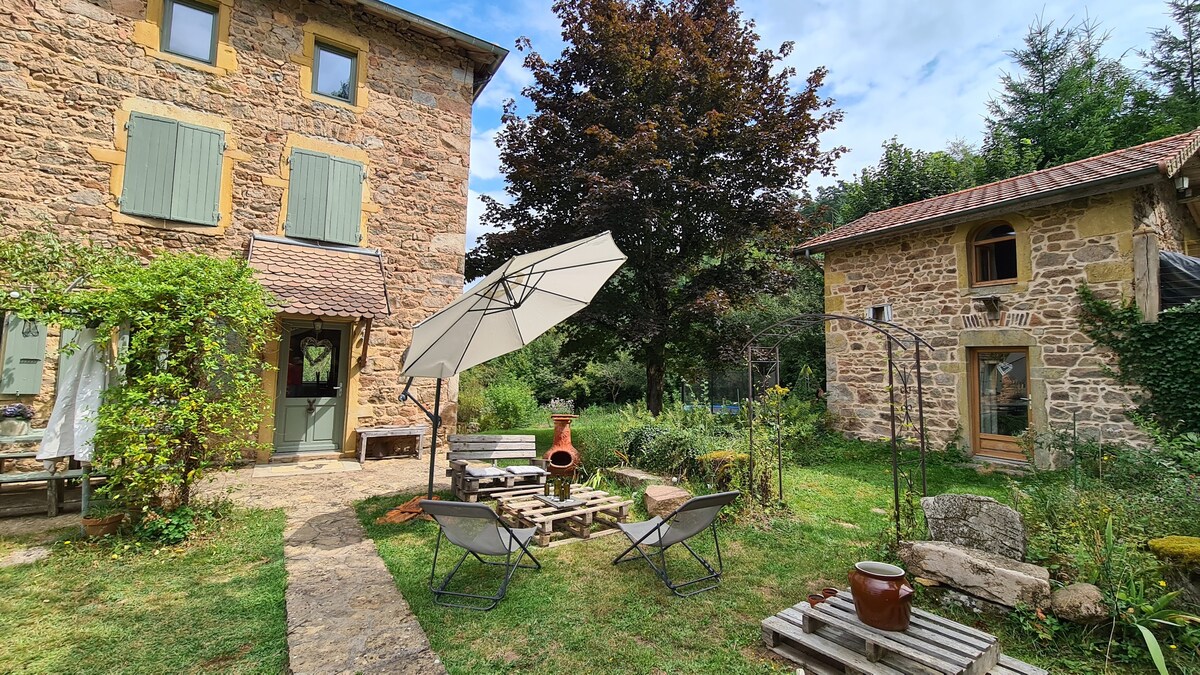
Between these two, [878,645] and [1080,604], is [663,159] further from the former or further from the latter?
[878,645]

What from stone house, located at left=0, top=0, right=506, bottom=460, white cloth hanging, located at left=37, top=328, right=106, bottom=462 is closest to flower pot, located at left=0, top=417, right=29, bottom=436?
stone house, located at left=0, top=0, right=506, bottom=460

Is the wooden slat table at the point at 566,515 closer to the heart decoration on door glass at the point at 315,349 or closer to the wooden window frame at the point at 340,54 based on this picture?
the heart decoration on door glass at the point at 315,349

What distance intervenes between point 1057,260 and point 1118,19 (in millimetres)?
18013

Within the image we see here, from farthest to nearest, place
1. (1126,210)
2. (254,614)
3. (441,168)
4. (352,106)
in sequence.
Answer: (441,168), (352,106), (1126,210), (254,614)

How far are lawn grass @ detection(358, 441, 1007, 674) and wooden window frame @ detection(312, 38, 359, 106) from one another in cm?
723

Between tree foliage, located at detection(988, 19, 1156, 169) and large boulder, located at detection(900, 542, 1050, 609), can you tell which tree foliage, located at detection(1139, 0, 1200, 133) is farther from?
large boulder, located at detection(900, 542, 1050, 609)

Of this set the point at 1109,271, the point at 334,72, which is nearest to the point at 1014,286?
the point at 1109,271

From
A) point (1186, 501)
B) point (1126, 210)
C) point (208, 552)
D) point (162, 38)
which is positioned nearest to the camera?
point (1186, 501)

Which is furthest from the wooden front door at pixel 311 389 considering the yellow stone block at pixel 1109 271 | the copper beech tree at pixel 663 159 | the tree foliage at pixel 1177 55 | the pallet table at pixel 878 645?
the tree foliage at pixel 1177 55

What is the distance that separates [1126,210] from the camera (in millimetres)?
7164

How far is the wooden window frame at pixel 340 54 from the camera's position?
8.80 metres

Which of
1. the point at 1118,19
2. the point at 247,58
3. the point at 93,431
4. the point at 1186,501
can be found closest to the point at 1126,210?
the point at 1186,501

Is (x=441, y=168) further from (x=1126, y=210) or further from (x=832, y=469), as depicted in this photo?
(x=1126, y=210)

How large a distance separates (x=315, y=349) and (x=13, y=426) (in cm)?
354
